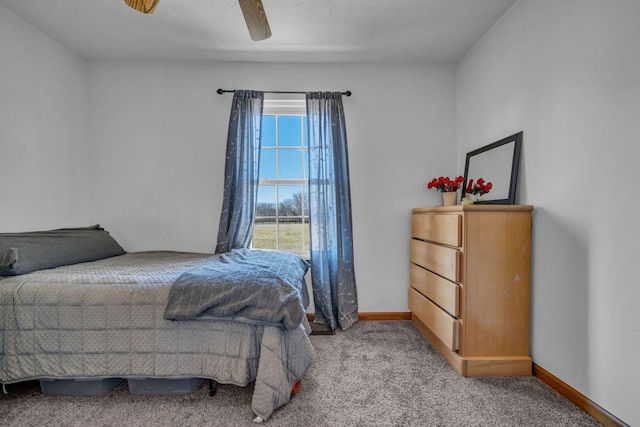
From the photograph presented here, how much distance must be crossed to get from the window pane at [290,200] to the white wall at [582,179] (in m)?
1.88

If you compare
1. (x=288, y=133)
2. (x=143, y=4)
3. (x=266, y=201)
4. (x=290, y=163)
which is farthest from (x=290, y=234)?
(x=143, y=4)

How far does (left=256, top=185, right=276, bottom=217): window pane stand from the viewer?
10.4ft

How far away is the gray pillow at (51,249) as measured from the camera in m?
1.87

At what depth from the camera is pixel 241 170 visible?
115 inches

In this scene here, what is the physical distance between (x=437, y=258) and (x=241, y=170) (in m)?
1.87

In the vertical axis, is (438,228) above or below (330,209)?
below

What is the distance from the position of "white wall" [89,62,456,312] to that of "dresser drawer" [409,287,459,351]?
0.27 m

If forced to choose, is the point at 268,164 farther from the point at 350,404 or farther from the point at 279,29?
the point at 350,404

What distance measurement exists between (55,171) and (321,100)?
238cm

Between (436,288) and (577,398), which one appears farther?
(436,288)

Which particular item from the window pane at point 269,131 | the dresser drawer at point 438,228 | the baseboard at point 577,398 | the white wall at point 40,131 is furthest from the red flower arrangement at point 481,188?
the white wall at point 40,131

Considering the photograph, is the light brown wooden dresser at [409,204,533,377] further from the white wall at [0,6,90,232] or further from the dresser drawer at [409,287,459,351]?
the white wall at [0,6,90,232]

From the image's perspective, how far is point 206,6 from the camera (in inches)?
86.6

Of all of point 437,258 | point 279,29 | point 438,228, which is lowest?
point 437,258
